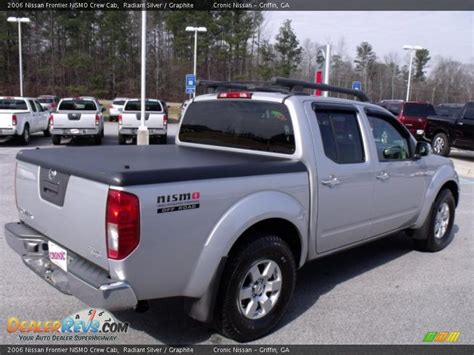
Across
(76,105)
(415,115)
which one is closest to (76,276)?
(76,105)

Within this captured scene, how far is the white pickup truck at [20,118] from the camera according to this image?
54.3 ft

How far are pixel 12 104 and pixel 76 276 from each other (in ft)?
58.5

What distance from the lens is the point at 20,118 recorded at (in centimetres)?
1708

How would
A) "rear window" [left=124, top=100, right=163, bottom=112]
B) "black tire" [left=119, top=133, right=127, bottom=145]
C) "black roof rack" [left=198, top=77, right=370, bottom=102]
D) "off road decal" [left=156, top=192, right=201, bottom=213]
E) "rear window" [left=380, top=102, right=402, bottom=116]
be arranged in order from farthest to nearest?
"rear window" [left=380, top=102, right=402, bottom=116] < "rear window" [left=124, top=100, right=163, bottom=112] < "black tire" [left=119, top=133, right=127, bottom=145] < "black roof rack" [left=198, top=77, right=370, bottom=102] < "off road decal" [left=156, top=192, right=201, bottom=213]

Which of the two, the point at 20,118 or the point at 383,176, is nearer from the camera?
the point at 383,176

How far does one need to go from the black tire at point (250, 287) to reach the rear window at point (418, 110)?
59.5 feet

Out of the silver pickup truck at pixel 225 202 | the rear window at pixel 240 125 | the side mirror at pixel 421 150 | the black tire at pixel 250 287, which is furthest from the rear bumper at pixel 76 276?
the side mirror at pixel 421 150

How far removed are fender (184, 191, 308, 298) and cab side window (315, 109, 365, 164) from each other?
2.76ft

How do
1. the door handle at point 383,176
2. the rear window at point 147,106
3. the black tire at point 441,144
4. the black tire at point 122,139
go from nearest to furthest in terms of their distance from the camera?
1. the door handle at point 383,176
2. the black tire at point 441,144
3. the black tire at point 122,139
4. the rear window at point 147,106

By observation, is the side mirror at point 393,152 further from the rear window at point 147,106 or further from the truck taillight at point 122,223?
the rear window at point 147,106

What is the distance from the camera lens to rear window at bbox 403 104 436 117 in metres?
20.2

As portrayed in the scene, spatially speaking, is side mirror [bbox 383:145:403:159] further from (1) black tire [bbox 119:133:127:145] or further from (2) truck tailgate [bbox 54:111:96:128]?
(1) black tire [bbox 119:133:127:145]

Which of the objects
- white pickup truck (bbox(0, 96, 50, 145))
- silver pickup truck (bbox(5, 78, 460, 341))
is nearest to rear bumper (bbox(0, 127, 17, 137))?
white pickup truck (bbox(0, 96, 50, 145))

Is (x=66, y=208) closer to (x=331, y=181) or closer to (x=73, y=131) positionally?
(x=331, y=181)
